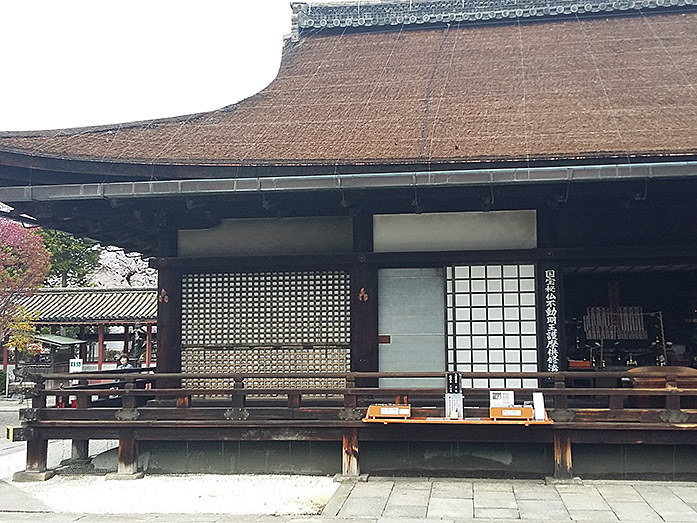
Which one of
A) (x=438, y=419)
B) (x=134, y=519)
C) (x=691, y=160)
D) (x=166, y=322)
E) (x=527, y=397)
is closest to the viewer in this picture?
(x=134, y=519)

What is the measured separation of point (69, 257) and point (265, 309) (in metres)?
27.6

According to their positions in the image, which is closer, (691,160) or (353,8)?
(691,160)

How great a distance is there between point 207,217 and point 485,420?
4372mm

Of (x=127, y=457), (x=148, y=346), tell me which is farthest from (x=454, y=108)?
(x=148, y=346)

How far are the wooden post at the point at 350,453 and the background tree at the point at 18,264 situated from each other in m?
18.3

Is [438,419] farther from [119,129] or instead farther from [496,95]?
[119,129]

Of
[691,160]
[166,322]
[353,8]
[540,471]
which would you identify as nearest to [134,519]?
[166,322]

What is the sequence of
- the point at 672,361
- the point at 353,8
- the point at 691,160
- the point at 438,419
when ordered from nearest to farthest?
the point at 691,160 < the point at 438,419 < the point at 672,361 < the point at 353,8

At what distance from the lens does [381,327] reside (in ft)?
29.2

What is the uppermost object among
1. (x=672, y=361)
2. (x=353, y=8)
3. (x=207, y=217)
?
(x=353, y=8)

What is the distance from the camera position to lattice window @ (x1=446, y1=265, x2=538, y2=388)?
28.2 ft

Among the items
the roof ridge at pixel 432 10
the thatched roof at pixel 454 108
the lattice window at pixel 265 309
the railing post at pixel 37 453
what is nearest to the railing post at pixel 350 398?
the lattice window at pixel 265 309

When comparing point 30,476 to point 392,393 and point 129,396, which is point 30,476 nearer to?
point 129,396

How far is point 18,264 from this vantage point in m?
24.3
